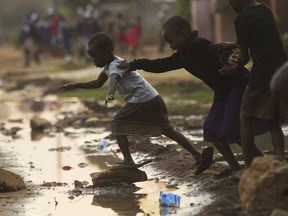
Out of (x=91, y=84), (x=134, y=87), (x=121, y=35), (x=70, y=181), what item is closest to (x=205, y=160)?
(x=134, y=87)

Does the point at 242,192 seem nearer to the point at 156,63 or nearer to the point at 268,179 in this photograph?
the point at 268,179

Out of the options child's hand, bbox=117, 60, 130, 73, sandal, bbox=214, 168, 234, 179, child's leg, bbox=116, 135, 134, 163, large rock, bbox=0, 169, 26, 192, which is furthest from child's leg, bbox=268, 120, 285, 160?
large rock, bbox=0, 169, 26, 192

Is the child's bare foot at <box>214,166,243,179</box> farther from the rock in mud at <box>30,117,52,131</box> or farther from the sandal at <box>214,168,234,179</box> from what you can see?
the rock in mud at <box>30,117,52,131</box>

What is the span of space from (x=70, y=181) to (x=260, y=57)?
2.70 m

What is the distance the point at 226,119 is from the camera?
306 inches

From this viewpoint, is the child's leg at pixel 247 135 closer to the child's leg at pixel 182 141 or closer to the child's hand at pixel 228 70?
the child's hand at pixel 228 70

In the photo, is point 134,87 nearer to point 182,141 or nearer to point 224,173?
point 182,141

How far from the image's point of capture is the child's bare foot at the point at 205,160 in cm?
789

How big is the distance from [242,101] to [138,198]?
4.06 ft

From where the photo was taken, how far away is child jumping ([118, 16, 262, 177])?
7.75 meters

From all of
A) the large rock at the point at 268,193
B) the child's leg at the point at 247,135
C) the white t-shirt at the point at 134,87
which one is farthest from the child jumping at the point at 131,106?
the large rock at the point at 268,193

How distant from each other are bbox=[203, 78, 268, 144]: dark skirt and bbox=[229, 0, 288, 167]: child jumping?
20.9 inches

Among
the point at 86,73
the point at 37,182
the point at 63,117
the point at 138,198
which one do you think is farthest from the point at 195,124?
the point at 86,73

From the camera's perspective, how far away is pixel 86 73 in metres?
30.0
